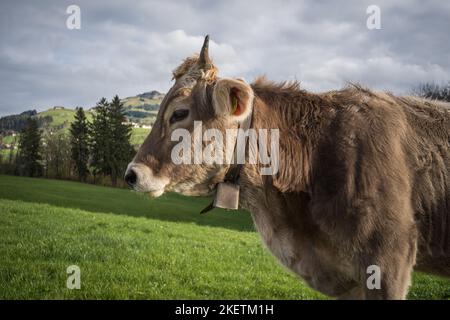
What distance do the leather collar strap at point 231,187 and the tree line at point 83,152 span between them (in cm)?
6761

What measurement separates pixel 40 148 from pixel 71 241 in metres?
70.0

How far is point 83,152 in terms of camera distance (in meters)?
76.2

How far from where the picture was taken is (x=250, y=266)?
1231 centimetres

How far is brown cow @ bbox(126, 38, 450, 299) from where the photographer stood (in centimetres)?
378

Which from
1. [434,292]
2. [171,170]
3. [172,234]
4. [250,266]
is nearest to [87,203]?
[172,234]

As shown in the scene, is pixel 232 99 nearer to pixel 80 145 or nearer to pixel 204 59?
pixel 204 59

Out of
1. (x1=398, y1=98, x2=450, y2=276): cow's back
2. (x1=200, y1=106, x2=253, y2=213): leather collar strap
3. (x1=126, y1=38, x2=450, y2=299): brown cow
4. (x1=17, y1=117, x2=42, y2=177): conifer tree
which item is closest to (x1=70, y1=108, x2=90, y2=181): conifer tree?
(x1=17, y1=117, x2=42, y2=177): conifer tree

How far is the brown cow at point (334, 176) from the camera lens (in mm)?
3779

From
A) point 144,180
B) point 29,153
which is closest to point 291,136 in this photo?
point 144,180

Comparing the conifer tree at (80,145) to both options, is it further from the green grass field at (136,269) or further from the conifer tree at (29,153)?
the green grass field at (136,269)

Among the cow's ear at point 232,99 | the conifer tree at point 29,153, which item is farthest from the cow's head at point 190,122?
the conifer tree at point 29,153

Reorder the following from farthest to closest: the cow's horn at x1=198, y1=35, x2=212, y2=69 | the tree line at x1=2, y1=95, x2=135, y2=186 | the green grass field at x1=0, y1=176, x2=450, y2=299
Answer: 1. the tree line at x1=2, y1=95, x2=135, y2=186
2. the green grass field at x1=0, y1=176, x2=450, y2=299
3. the cow's horn at x1=198, y1=35, x2=212, y2=69

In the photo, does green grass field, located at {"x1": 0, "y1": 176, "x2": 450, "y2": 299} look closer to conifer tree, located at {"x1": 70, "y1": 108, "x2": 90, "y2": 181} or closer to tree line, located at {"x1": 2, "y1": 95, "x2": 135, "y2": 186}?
tree line, located at {"x1": 2, "y1": 95, "x2": 135, "y2": 186}
